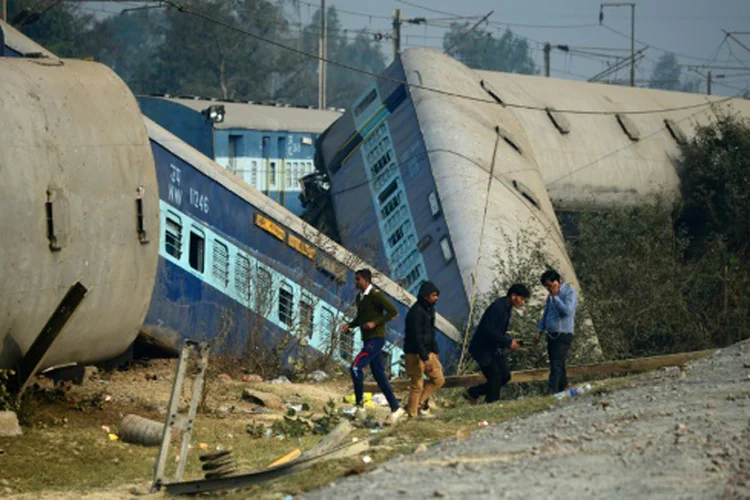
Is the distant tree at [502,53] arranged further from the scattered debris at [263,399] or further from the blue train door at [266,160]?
the scattered debris at [263,399]

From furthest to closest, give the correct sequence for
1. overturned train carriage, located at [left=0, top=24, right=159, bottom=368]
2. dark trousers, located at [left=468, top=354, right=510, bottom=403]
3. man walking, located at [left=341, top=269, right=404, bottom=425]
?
dark trousers, located at [left=468, top=354, right=510, bottom=403]
man walking, located at [left=341, top=269, right=404, bottom=425]
overturned train carriage, located at [left=0, top=24, right=159, bottom=368]

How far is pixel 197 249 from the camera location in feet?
56.3

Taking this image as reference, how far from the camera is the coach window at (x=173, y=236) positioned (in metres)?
16.9

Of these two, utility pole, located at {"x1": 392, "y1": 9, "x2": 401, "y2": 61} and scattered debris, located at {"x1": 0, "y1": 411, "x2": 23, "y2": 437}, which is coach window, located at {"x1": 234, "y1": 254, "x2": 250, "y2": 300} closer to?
scattered debris, located at {"x1": 0, "y1": 411, "x2": 23, "y2": 437}

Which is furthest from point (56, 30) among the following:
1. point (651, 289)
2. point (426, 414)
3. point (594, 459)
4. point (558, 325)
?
point (594, 459)

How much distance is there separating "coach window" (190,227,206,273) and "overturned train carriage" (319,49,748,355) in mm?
2894

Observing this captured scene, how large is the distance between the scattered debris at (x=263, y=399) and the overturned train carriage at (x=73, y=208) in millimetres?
2338

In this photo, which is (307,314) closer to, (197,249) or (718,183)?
(197,249)

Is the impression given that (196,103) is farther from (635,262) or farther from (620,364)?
(620,364)

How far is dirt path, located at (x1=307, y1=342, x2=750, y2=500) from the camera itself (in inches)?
253

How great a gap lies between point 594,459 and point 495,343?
20.8 feet

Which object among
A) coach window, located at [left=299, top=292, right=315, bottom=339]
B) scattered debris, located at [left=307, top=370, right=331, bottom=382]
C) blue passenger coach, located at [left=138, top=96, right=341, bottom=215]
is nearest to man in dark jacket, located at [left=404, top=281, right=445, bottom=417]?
scattered debris, located at [left=307, top=370, right=331, bottom=382]

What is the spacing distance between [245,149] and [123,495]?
76.9 ft

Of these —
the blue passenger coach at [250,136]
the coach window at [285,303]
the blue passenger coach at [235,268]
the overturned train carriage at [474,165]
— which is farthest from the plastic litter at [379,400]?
A: the blue passenger coach at [250,136]
